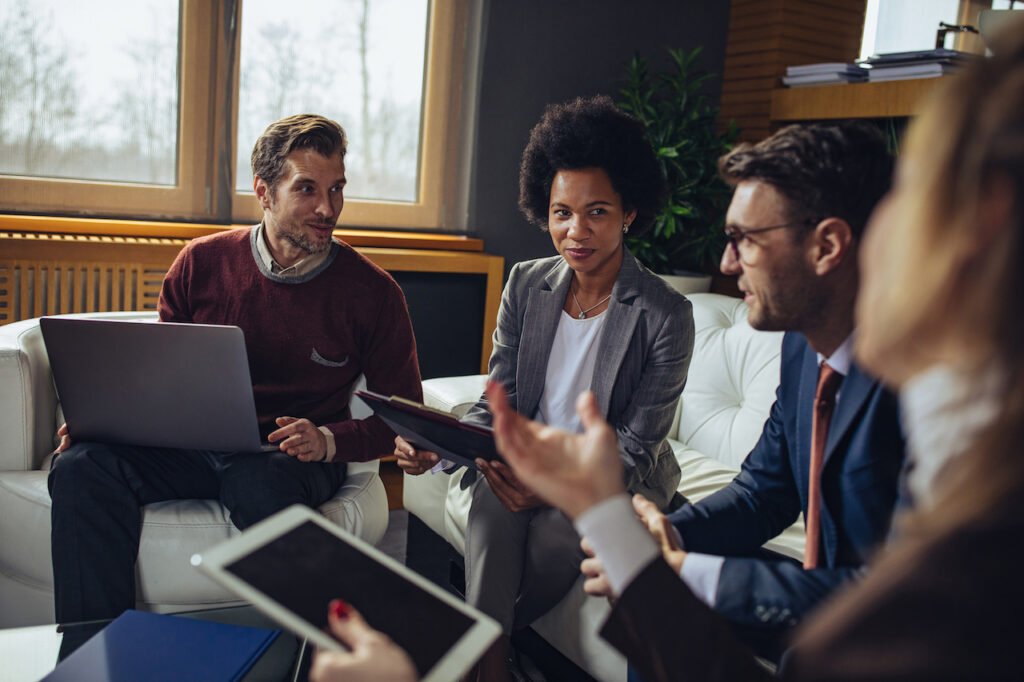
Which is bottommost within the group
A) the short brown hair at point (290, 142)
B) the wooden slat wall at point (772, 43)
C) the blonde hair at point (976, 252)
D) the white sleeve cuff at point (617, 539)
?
the white sleeve cuff at point (617, 539)

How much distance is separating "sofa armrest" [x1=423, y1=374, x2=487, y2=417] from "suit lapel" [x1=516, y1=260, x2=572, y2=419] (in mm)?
249

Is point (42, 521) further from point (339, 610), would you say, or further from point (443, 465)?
point (339, 610)

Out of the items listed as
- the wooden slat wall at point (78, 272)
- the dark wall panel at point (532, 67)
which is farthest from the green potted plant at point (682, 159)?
the wooden slat wall at point (78, 272)

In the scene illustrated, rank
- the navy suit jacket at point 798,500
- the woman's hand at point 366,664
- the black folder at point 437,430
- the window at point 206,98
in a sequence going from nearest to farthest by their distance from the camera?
the woman's hand at point 366,664 → the navy suit jacket at point 798,500 → the black folder at point 437,430 → the window at point 206,98

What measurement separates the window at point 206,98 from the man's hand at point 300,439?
4.62 ft

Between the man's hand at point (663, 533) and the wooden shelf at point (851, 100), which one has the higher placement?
the wooden shelf at point (851, 100)

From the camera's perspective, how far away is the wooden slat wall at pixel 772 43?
325cm

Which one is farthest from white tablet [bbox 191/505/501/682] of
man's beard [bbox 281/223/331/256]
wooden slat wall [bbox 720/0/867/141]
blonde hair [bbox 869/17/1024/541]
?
wooden slat wall [bbox 720/0/867/141]

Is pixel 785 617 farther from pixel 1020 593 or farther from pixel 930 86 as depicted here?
pixel 930 86

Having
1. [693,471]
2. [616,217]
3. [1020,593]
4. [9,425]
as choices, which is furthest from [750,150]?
[9,425]

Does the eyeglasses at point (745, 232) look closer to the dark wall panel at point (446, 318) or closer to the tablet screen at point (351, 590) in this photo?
the tablet screen at point (351, 590)

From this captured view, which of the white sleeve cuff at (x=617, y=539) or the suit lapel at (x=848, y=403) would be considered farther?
the suit lapel at (x=848, y=403)

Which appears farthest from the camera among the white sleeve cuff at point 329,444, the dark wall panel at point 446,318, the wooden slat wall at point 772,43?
the wooden slat wall at point 772,43

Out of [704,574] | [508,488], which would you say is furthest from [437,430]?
[704,574]
